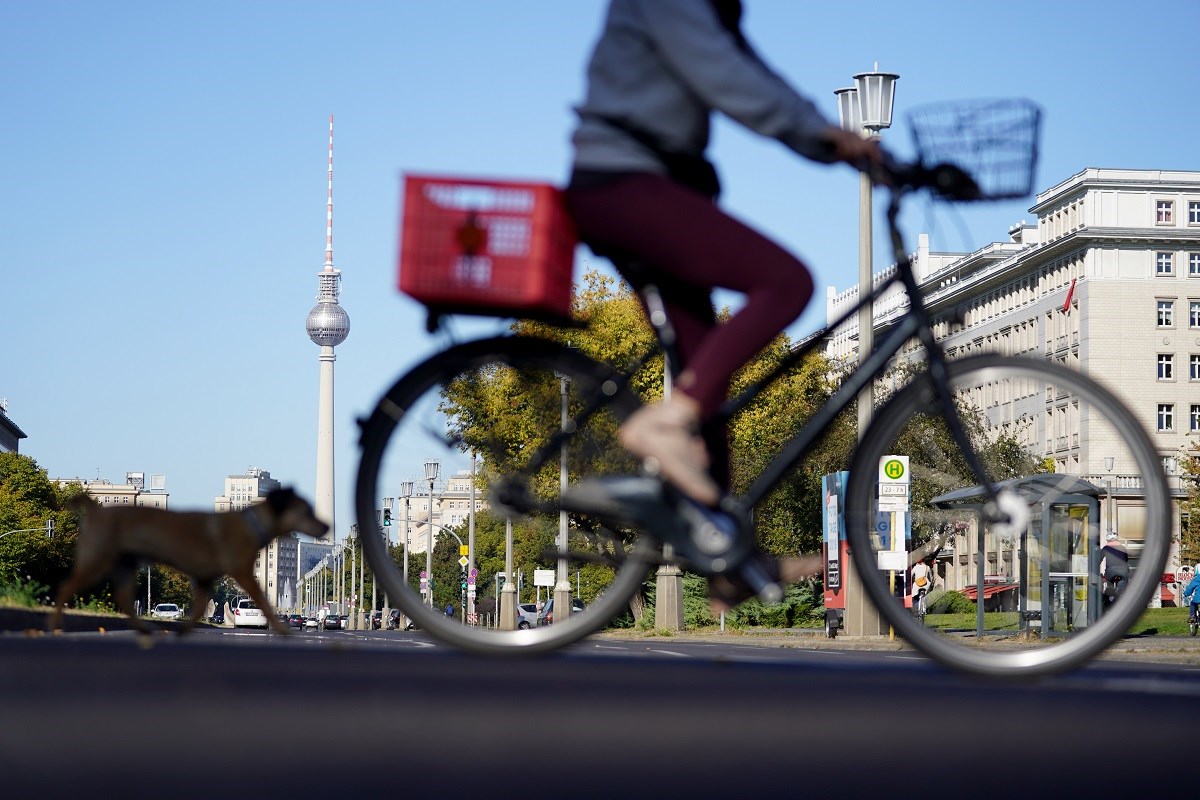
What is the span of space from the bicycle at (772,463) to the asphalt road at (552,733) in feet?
1.39

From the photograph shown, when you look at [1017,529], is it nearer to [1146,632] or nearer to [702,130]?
[702,130]

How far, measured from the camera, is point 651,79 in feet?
16.6

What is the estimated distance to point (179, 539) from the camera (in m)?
7.79

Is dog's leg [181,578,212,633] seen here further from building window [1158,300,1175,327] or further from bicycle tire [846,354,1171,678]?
building window [1158,300,1175,327]

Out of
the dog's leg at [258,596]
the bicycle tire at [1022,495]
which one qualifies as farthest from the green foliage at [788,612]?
the bicycle tire at [1022,495]

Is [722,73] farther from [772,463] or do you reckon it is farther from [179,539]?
[179,539]

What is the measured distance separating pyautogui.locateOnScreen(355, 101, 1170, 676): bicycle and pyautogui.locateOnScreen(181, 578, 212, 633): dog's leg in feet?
8.39

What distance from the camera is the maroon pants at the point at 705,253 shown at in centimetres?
497

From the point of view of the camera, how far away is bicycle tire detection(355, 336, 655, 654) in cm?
537

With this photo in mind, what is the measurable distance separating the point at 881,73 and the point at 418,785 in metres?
26.2

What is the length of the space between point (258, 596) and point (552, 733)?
17.3 ft

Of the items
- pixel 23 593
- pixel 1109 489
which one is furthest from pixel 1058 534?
pixel 23 593

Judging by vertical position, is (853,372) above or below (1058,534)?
above

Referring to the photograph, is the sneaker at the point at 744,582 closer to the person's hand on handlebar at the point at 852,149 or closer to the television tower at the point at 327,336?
the person's hand on handlebar at the point at 852,149
